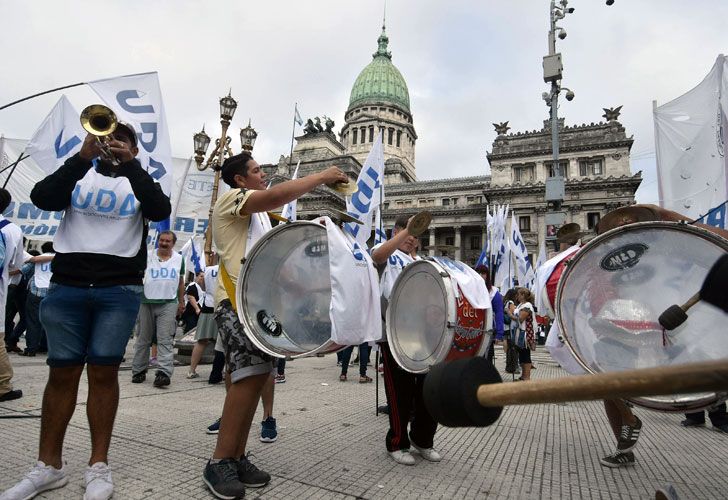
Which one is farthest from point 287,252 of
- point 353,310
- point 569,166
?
point 569,166

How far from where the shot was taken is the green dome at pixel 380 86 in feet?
221

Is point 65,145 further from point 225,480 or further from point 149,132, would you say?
point 225,480

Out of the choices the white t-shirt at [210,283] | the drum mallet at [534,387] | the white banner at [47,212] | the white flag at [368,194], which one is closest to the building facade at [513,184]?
the white banner at [47,212]

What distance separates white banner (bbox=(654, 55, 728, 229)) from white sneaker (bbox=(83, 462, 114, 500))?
6.02m

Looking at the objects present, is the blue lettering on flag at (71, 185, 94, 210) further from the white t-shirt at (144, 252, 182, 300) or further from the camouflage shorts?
the white t-shirt at (144, 252, 182, 300)

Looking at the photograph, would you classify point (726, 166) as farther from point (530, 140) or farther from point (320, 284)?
point (530, 140)

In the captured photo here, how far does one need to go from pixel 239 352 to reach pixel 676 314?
2198 millimetres

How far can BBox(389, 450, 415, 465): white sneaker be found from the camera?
292 cm

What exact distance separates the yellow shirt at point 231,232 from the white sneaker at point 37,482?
1.20m

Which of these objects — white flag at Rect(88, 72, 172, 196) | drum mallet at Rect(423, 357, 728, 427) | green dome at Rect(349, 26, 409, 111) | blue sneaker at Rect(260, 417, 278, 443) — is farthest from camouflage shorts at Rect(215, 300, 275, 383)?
green dome at Rect(349, 26, 409, 111)

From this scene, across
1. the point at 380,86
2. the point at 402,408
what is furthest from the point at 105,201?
the point at 380,86

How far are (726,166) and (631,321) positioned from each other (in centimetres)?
380

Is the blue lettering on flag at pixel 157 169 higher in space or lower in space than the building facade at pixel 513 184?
lower

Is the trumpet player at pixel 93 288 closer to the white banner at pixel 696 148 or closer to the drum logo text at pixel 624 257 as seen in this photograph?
the drum logo text at pixel 624 257
